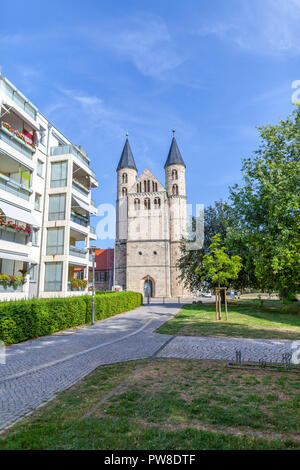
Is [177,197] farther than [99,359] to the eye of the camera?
Yes

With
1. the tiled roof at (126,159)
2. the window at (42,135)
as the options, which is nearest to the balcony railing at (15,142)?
the window at (42,135)

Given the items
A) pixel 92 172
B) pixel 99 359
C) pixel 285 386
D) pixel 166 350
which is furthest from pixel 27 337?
pixel 92 172

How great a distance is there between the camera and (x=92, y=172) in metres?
29.9

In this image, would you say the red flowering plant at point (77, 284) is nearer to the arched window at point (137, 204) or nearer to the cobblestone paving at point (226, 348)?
the cobblestone paving at point (226, 348)

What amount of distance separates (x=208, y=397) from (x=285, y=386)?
6.04 feet

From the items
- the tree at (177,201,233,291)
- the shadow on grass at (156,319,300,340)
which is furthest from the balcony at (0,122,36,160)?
the tree at (177,201,233,291)

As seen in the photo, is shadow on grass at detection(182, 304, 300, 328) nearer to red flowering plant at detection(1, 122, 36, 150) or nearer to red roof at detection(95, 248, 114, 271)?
red flowering plant at detection(1, 122, 36, 150)

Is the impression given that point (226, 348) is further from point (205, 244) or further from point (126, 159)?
point (126, 159)

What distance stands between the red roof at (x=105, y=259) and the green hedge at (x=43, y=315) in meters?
41.7

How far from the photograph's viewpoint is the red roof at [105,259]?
60522 millimetres

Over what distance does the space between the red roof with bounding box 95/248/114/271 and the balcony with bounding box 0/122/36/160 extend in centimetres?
3967

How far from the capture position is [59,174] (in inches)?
998

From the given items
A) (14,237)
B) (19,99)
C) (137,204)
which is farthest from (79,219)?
(137,204)
